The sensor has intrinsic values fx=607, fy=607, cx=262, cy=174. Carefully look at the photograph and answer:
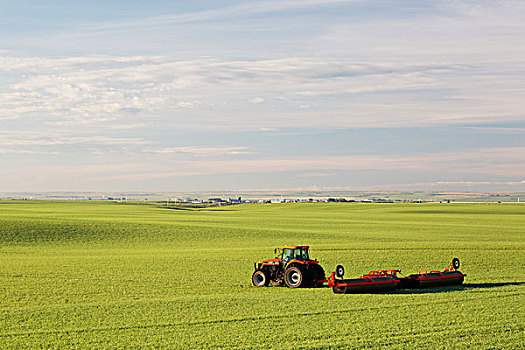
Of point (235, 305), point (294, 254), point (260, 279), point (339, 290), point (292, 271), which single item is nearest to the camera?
A: point (235, 305)

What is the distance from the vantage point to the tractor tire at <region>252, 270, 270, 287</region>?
23.5m

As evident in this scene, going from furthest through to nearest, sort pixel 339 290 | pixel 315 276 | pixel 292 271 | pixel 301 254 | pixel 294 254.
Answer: pixel 294 254 < pixel 301 254 < pixel 292 271 < pixel 315 276 < pixel 339 290

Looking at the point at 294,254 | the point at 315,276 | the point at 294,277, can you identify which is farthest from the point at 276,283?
the point at 315,276

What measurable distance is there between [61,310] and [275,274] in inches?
344

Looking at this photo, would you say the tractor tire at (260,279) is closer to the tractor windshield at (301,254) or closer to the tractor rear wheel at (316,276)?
the tractor windshield at (301,254)

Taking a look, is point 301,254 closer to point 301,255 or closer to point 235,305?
point 301,255

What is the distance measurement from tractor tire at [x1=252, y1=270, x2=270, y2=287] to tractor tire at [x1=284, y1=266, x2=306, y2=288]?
1000 mm

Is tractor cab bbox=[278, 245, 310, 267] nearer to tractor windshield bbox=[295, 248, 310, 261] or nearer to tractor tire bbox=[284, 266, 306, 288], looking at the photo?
tractor windshield bbox=[295, 248, 310, 261]

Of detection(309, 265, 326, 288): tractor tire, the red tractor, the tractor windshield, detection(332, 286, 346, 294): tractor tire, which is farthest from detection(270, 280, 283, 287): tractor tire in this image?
detection(332, 286, 346, 294): tractor tire

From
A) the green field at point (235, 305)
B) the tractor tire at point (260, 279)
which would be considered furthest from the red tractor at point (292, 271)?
the green field at point (235, 305)

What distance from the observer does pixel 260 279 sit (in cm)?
2359

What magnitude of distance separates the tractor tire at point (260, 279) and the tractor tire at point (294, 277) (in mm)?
1000

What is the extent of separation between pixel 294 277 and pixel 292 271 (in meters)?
0.24

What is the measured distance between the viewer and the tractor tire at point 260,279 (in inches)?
924
